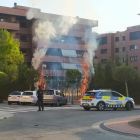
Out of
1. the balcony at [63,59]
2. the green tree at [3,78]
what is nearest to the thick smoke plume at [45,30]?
the balcony at [63,59]

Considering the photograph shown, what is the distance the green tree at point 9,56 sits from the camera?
1646 inches

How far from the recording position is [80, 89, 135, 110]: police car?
2303 cm

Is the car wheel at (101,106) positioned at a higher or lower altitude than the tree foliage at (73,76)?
lower

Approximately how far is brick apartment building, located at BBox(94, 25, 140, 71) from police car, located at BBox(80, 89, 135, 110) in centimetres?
3930

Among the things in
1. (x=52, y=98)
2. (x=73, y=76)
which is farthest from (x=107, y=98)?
(x=73, y=76)

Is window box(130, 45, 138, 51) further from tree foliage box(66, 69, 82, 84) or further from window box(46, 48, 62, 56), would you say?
tree foliage box(66, 69, 82, 84)

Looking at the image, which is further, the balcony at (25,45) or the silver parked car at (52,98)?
the balcony at (25,45)

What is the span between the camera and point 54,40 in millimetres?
57125

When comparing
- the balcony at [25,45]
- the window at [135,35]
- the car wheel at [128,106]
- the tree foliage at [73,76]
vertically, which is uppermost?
the window at [135,35]

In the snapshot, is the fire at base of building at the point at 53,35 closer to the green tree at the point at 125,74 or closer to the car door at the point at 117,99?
the green tree at the point at 125,74

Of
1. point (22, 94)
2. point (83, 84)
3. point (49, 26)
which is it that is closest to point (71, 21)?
point (49, 26)

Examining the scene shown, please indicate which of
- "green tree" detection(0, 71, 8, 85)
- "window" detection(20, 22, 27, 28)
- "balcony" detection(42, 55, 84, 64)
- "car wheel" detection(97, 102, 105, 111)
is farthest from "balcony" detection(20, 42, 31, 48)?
"car wheel" detection(97, 102, 105, 111)

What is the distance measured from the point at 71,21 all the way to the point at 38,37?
238 inches

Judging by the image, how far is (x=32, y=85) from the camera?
3975cm
